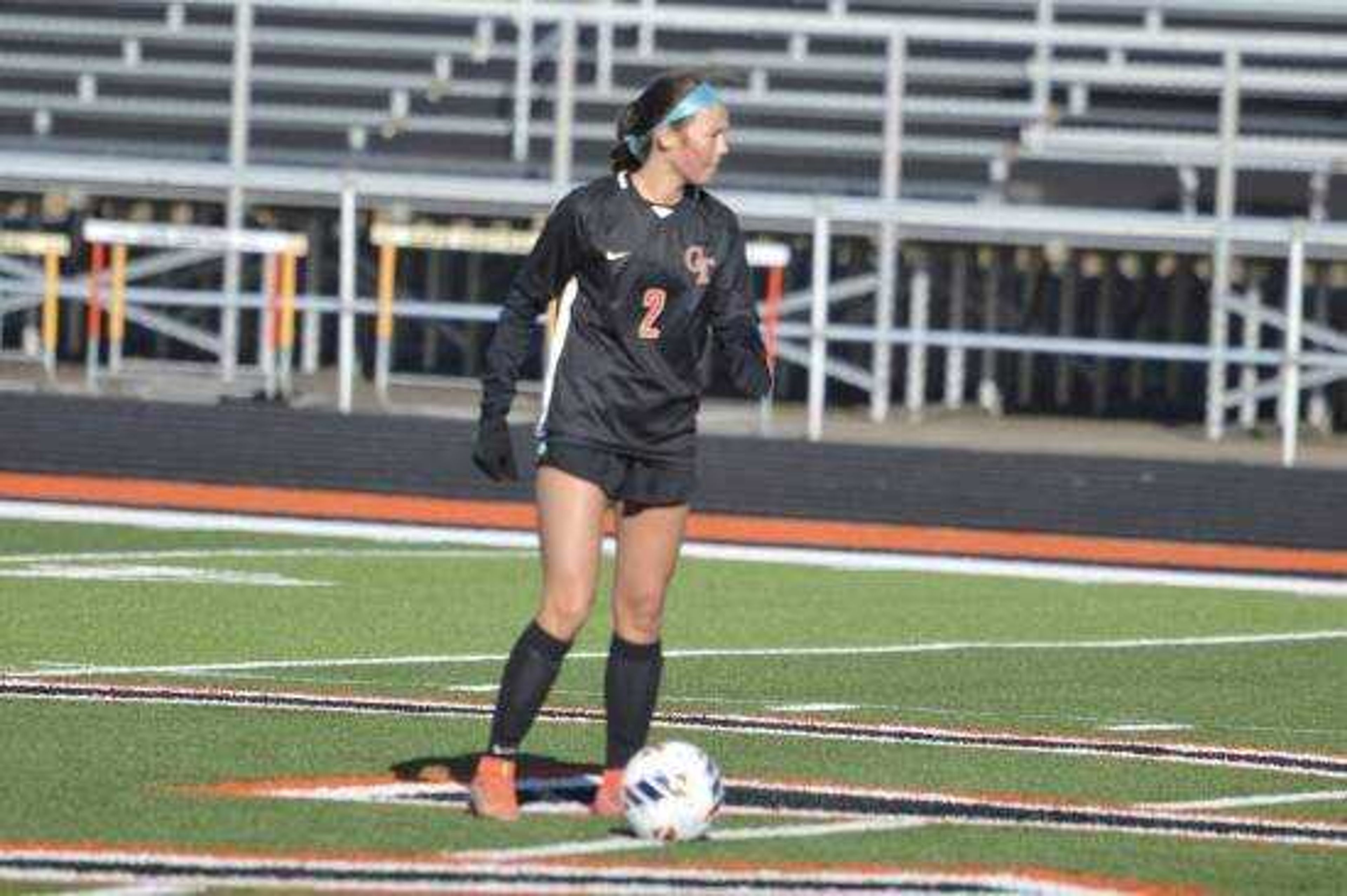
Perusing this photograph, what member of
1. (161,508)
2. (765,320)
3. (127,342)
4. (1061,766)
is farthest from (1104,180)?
(1061,766)

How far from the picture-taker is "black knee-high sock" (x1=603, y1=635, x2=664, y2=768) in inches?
410

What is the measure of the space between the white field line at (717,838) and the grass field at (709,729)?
16 mm

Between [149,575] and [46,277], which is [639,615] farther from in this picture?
[46,277]

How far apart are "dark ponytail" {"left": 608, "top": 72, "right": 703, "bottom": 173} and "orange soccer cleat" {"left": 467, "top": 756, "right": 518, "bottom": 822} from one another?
1571 mm

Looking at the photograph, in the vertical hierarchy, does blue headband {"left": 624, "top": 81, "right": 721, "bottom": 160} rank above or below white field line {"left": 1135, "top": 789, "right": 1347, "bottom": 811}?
above

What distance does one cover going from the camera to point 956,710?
1416cm

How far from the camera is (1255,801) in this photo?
11.3 m

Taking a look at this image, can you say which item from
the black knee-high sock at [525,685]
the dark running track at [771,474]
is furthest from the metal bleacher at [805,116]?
the black knee-high sock at [525,685]

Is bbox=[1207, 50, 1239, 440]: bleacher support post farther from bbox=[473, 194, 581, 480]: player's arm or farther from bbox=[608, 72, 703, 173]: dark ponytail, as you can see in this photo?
bbox=[473, 194, 581, 480]: player's arm

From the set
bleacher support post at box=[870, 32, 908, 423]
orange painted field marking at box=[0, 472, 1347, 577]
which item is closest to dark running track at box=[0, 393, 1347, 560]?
orange painted field marking at box=[0, 472, 1347, 577]

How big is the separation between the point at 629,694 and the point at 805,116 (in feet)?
80.6

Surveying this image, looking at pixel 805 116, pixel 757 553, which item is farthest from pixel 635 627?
pixel 805 116

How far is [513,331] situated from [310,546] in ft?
41.5

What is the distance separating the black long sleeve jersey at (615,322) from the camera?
1026 centimetres
